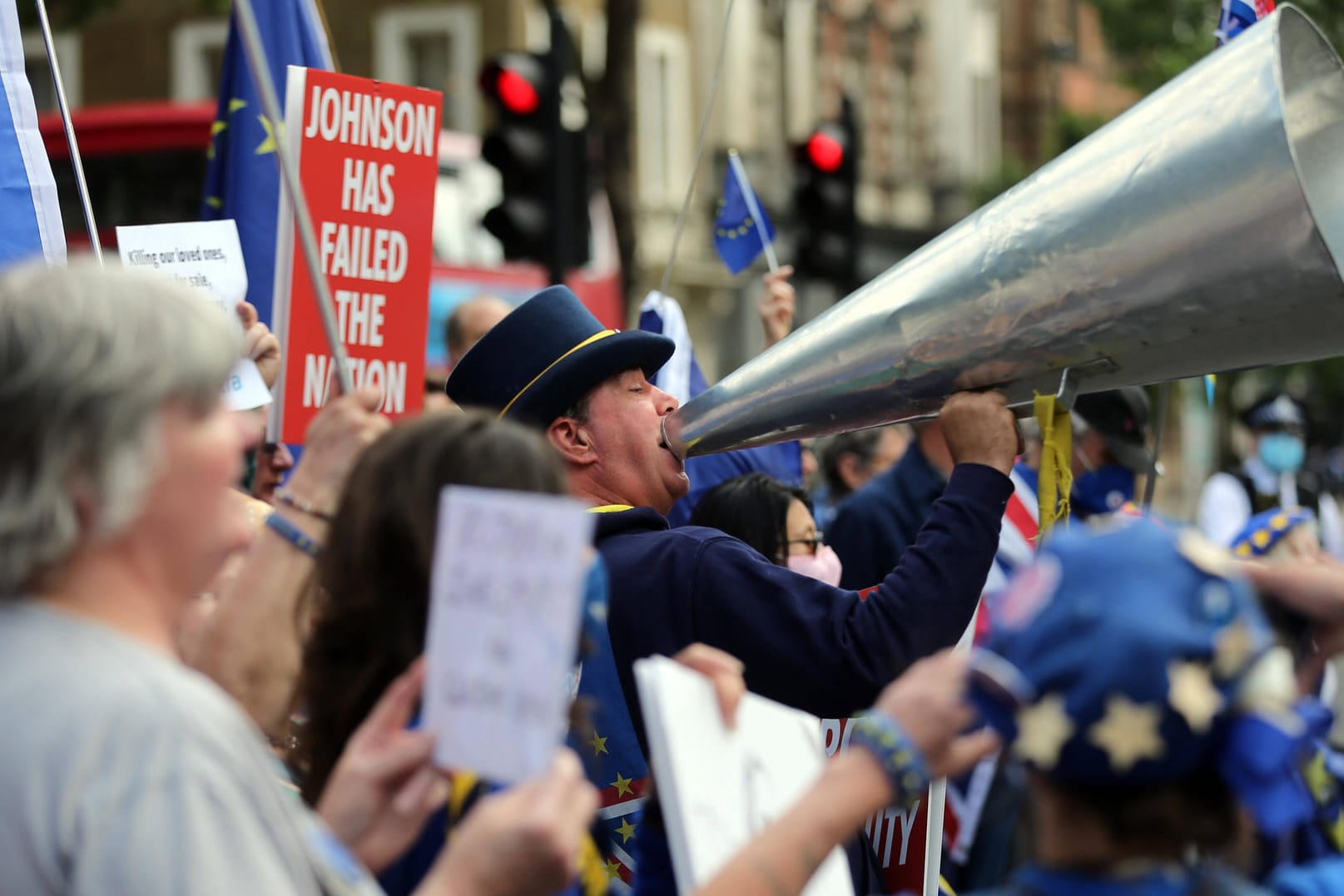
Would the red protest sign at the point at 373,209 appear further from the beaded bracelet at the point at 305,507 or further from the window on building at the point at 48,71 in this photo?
the window on building at the point at 48,71

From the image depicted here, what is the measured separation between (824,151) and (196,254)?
711cm

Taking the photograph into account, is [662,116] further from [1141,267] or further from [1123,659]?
[1123,659]

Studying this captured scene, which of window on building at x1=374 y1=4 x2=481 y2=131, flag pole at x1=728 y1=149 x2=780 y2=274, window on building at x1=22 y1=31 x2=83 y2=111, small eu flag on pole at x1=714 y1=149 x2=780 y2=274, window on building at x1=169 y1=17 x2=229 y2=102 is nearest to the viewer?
flag pole at x1=728 y1=149 x2=780 y2=274

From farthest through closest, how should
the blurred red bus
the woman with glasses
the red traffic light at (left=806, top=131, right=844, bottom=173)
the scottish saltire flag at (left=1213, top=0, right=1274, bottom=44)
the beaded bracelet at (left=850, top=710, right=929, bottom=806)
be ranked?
the blurred red bus
the red traffic light at (left=806, top=131, right=844, bottom=173)
the scottish saltire flag at (left=1213, top=0, right=1274, bottom=44)
the woman with glasses
the beaded bracelet at (left=850, top=710, right=929, bottom=806)

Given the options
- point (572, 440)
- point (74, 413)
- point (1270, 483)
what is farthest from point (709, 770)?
point (1270, 483)

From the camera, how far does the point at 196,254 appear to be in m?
4.09

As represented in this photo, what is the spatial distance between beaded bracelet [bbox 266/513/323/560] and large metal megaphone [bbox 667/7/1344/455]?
120cm

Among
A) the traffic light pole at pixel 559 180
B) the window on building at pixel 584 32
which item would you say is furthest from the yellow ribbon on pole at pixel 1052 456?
the window on building at pixel 584 32

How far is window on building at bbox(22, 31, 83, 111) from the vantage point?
21.8 meters

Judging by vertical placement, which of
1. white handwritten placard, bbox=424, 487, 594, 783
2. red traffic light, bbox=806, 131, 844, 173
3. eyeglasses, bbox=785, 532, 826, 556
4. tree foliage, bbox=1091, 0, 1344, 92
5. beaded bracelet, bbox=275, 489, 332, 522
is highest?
tree foliage, bbox=1091, 0, 1344, 92

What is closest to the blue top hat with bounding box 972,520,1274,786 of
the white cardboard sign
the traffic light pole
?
the white cardboard sign

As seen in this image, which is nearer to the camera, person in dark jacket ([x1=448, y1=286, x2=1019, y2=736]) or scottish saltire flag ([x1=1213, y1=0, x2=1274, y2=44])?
person in dark jacket ([x1=448, y1=286, x2=1019, y2=736])

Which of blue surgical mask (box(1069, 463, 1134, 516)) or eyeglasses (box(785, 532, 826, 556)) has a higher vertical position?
blue surgical mask (box(1069, 463, 1134, 516))

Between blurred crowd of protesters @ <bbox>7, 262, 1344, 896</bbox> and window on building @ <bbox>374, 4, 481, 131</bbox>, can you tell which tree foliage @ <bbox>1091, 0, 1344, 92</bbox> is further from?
blurred crowd of protesters @ <bbox>7, 262, 1344, 896</bbox>
